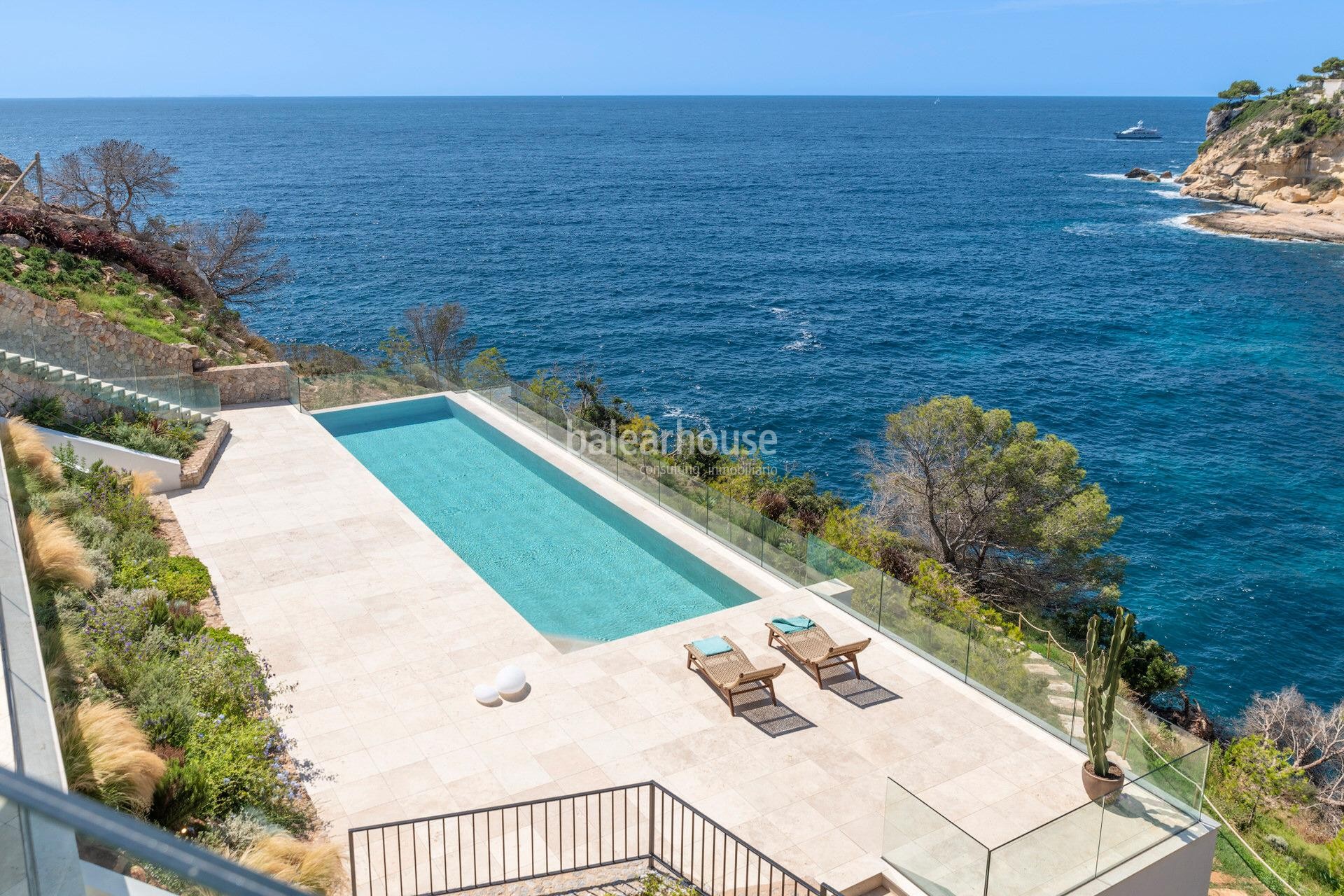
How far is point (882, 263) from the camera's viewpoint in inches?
2830

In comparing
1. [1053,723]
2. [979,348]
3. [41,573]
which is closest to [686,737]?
[1053,723]

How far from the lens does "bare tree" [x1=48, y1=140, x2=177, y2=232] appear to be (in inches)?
1511

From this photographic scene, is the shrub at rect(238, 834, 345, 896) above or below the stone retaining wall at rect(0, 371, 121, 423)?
below

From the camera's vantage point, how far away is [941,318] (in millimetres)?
57500

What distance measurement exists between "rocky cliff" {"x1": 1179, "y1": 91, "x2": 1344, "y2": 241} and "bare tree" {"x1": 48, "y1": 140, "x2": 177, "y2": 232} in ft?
255

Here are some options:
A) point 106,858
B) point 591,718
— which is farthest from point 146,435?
point 106,858

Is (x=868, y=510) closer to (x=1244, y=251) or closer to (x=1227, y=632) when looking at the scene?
(x=1227, y=632)

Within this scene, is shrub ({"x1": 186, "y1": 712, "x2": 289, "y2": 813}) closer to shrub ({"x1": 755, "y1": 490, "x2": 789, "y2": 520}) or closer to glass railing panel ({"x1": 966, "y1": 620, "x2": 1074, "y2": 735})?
glass railing panel ({"x1": 966, "y1": 620, "x2": 1074, "y2": 735})

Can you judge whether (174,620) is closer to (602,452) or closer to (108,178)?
(602,452)

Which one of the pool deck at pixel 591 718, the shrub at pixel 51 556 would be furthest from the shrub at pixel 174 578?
the shrub at pixel 51 556

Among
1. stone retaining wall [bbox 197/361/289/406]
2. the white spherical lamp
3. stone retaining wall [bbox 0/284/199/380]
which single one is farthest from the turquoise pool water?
stone retaining wall [bbox 0/284/199/380]

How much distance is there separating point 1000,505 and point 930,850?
47.1 feet

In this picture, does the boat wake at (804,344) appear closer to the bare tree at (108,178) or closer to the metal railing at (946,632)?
the bare tree at (108,178)

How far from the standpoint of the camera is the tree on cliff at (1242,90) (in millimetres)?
102062
